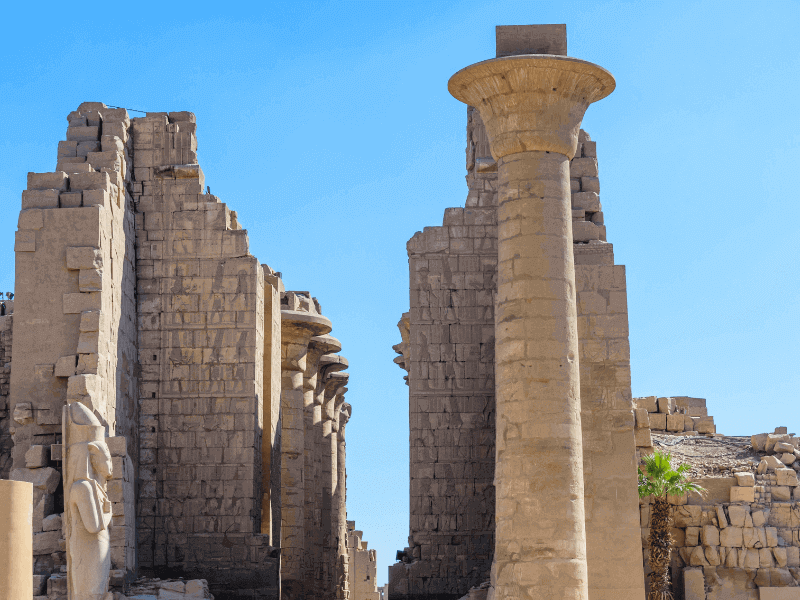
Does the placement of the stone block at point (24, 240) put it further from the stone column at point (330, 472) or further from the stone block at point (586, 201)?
the stone column at point (330, 472)

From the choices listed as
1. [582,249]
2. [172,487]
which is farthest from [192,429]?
[582,249]

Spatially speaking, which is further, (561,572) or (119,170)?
(119,170)

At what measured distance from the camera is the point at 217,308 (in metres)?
21.5

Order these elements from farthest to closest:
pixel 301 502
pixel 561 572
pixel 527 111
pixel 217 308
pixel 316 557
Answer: pixel 316 557 → pixel 301 502 → pixel 217 308 → pixel 527 111 → pixel 561 572

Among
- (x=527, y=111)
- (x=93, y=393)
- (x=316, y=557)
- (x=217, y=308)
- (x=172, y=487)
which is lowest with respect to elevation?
(x=316, y=557)

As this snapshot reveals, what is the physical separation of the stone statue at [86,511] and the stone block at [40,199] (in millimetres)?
4008

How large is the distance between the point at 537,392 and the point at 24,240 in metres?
9.17

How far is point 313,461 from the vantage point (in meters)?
31.0

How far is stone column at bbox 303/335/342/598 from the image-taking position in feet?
97.5

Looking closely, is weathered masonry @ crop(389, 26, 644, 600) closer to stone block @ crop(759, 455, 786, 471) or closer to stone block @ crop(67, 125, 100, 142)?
stone block @ crop(759, 455, 786, 471)

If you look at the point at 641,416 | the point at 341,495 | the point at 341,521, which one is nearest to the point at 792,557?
the point at 641,416

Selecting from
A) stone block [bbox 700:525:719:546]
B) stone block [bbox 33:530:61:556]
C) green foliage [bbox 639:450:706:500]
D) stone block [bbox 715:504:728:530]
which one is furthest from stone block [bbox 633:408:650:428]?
stone block [bbox 33:530:61:556]

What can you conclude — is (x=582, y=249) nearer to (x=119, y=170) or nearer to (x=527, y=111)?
(x=527, y=111)

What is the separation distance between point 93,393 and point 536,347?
7149mm
